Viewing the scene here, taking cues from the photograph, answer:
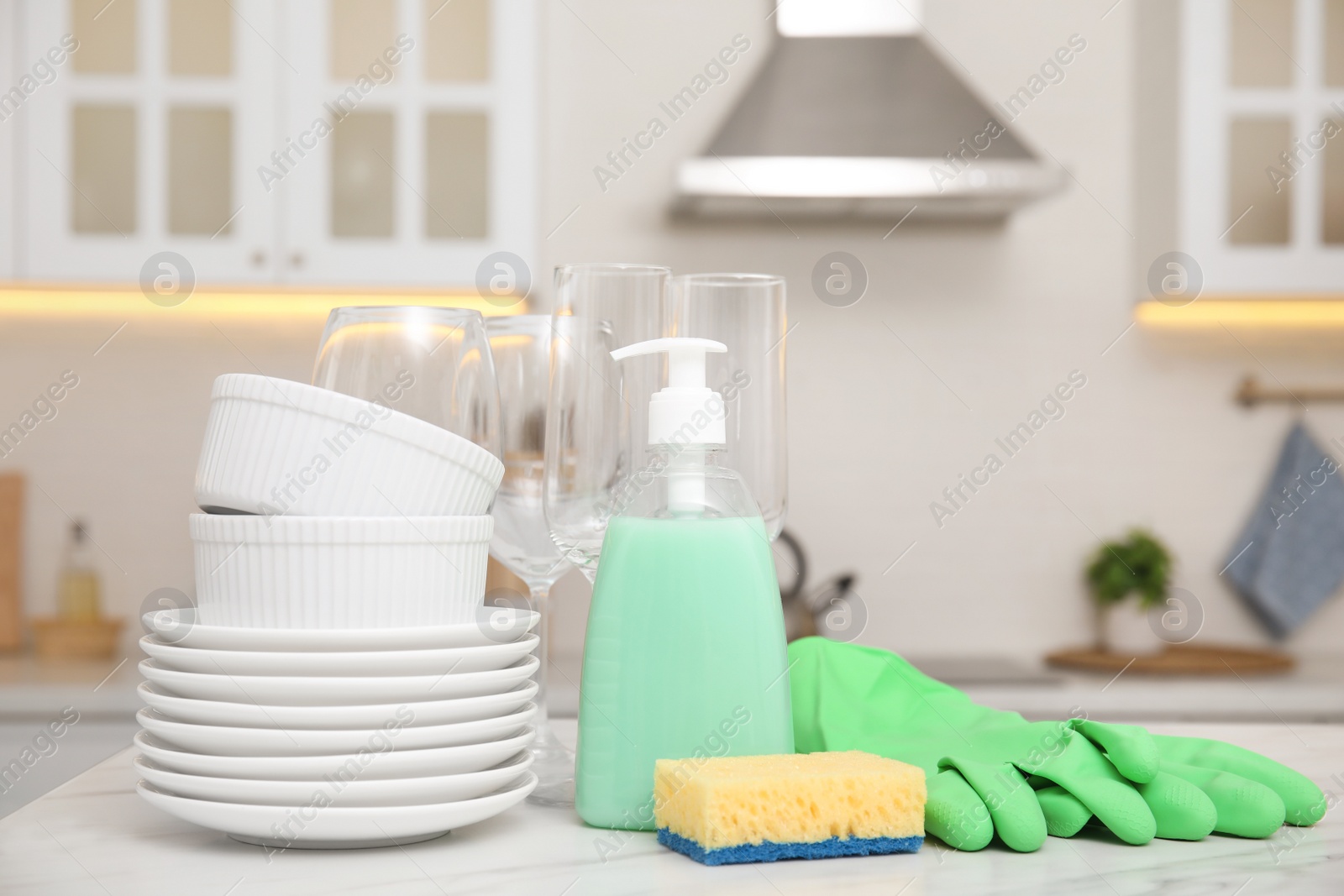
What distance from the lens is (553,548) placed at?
2.51 feet

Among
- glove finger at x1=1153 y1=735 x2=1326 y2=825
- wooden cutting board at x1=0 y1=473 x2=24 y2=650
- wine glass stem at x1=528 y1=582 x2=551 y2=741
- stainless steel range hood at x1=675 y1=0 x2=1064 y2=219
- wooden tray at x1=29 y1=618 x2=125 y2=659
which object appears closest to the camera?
glove finger at x1=1153 y1=735 x2=1326 y2=825

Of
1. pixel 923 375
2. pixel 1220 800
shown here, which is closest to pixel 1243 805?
pixel 1220 800

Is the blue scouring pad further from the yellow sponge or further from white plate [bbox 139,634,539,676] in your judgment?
white plate [bbox 139,634,539,676]

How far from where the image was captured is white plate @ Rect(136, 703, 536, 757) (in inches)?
21.1

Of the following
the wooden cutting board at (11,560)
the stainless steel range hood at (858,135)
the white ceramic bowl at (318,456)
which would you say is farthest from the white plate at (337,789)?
the wooden cutting board at (11,560)

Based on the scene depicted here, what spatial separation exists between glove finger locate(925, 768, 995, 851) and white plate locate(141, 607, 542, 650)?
228 mm

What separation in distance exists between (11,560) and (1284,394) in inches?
104

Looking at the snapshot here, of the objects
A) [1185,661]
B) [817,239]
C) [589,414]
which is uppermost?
[817,239]

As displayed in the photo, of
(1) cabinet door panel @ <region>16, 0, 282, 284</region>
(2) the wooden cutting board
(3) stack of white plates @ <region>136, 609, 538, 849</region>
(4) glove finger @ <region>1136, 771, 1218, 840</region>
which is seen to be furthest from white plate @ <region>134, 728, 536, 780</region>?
(2) the wooden cutting board

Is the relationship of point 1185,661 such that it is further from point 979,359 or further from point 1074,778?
point 1074,778

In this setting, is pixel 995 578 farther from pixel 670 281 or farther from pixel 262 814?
pixel 262 814

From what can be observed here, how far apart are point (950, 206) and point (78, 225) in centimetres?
167

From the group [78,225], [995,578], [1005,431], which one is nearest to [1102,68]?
[1005,431]

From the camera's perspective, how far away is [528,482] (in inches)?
30.1
